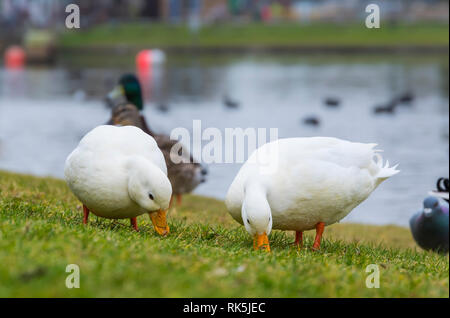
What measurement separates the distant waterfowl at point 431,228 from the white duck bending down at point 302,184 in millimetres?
3986

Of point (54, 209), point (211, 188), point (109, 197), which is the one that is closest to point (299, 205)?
point (109, 197)

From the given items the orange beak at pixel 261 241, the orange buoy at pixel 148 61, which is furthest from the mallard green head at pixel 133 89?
the orange buoy at pixel 148 61

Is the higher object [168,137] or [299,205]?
[168,137]

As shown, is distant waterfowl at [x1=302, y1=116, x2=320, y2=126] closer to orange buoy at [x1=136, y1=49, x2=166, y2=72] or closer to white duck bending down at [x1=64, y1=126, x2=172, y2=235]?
white duck bending down at [x1=64, y1=126, x2=172, y2=235]

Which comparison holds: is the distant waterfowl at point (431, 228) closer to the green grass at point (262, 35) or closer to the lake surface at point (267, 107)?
the lake surface at point (267, 107)

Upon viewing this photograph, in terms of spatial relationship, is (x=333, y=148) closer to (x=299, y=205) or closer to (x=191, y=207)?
(x=299, y=205)

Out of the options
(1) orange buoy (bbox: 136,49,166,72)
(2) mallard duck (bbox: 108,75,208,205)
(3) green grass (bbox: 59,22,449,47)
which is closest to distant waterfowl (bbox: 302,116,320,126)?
(2) mallard duck (bbox: 108,75,208,205)

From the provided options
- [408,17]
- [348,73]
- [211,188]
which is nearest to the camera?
[211,188]

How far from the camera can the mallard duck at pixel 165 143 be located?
34.8 feet

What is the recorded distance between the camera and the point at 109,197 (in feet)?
21.4

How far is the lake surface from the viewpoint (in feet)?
59.3

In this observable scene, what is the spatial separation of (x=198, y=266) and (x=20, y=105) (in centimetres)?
3003

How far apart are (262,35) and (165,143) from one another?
52.6 meters

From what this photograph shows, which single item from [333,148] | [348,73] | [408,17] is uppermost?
[408,17]
